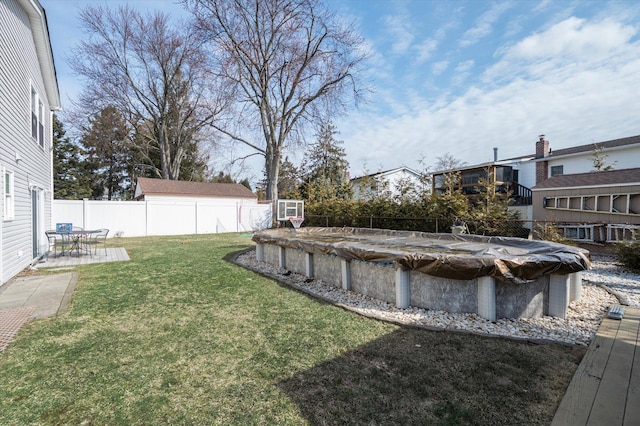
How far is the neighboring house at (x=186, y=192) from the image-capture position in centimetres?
1977

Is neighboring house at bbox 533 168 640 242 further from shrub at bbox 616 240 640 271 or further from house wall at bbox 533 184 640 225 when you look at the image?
shrub at bbox 616 240 640 271

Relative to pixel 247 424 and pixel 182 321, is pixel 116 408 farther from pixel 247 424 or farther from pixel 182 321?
pixel 182 321

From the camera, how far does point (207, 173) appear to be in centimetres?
3619

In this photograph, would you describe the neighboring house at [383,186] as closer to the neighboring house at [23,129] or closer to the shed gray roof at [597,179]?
the shed gray roof at [597,179]

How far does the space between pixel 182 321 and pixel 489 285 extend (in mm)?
3813

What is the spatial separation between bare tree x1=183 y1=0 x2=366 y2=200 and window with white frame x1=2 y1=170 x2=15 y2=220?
11818mm

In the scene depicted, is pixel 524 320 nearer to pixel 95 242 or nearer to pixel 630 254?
pixel 630 254

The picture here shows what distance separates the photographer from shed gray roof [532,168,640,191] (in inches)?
356

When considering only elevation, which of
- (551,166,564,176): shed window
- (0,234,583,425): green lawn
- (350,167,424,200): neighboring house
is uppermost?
(551,166,564,176): shed window

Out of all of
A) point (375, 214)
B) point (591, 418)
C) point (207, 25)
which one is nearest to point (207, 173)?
point (207, 25)

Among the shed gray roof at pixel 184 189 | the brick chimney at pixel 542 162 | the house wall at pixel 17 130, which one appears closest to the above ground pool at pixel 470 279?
the house wall at pixel 17 130

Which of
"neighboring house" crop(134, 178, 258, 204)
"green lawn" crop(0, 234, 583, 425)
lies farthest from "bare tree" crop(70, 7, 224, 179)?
"green lawn" crop(0, 234, 583, 425)

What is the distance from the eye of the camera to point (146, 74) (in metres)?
22.7

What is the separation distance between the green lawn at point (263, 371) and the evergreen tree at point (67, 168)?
1207 inches
